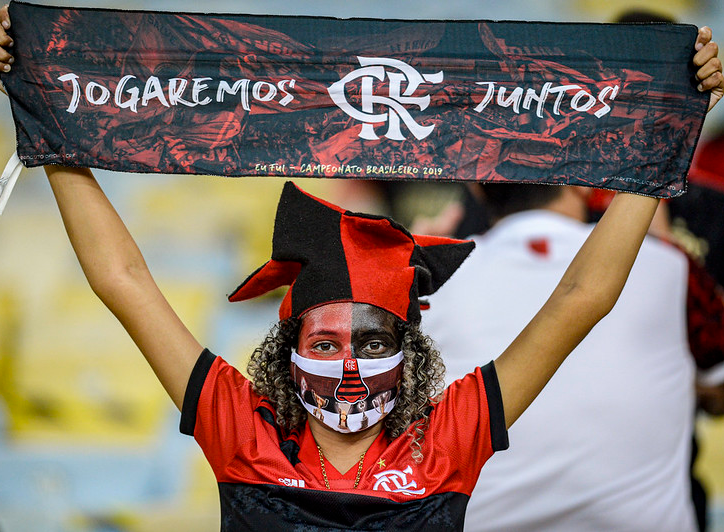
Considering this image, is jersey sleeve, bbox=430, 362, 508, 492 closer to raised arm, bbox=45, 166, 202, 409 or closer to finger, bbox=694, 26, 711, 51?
raised arm, bbox=45, 166, 202, 409

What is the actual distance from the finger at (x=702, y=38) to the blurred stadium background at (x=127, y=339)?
4.81ft

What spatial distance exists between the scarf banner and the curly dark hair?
0.37 metres

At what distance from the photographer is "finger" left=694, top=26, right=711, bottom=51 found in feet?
5.90

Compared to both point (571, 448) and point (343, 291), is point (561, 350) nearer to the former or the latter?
point (343, 291)

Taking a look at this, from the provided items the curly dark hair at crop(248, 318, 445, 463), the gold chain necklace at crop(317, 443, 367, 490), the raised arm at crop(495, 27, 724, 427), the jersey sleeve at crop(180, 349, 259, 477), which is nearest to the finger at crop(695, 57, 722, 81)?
the raised arm at crop(495, 27, 724, 427)

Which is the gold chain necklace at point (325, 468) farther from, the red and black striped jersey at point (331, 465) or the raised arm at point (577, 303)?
the raised arm at point (577, 303)

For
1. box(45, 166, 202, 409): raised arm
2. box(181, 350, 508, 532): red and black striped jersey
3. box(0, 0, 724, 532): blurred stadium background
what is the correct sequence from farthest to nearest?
box(0, 0, 724, 532): blurred stadium background
box(45, 166, 202, 409): raised arm
box(181, 350, 508, 532): red and black striped jersey

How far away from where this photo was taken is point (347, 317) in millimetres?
Result: 1780

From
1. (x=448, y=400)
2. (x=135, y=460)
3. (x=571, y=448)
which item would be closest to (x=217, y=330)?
(x=135, y=460)

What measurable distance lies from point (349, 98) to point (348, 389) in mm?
645

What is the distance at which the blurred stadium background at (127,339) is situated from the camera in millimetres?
3209

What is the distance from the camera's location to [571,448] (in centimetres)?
305

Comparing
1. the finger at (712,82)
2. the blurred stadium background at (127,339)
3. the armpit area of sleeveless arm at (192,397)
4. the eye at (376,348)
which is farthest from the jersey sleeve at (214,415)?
the blurred stadium background at (127,339)

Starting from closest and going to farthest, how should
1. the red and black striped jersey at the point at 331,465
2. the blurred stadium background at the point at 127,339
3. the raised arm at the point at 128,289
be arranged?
the red and black striped jersey at the point at 331,465
the raised arm at the point at 128,289
the blurred stadium background at the point at 127,339
